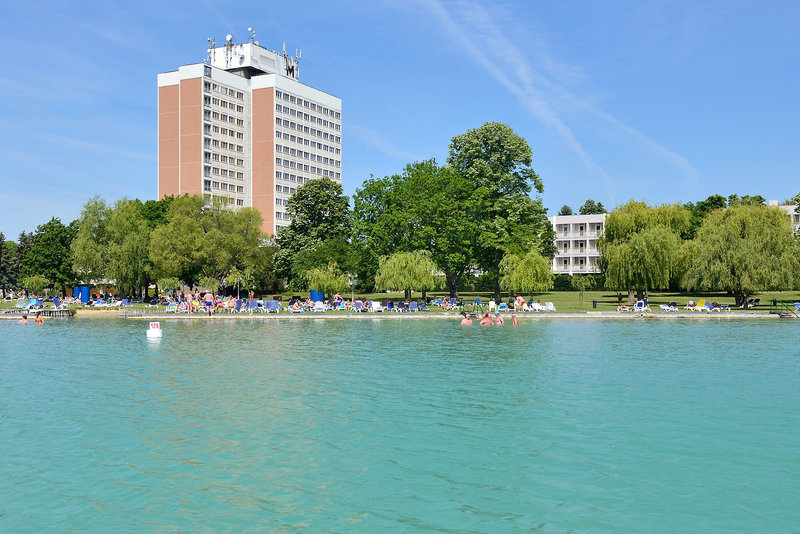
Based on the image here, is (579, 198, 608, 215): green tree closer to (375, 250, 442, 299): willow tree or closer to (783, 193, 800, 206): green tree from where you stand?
(783, 193, 800, 206): green tree

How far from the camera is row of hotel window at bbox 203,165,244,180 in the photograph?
5285 inches

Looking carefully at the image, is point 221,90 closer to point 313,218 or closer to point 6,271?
point 6,271

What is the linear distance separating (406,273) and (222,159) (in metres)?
88.8

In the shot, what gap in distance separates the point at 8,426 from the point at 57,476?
4.68 m

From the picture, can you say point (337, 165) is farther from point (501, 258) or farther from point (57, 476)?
point (57, 476)

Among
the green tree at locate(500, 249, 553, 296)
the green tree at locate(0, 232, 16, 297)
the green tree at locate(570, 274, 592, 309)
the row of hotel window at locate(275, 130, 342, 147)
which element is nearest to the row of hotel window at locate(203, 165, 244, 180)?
the row of hotel window at locate(275, 130, 342, 147)

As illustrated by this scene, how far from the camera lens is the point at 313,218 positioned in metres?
88.3

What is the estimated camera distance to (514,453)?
42.6 ft

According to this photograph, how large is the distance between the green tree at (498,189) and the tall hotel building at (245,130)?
70.4 metres

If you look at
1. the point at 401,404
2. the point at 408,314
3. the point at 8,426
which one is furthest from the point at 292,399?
the point at 408,314

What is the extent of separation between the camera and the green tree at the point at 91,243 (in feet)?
248

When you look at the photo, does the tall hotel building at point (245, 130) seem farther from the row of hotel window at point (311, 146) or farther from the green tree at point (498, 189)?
the green tree at point (498, 189)

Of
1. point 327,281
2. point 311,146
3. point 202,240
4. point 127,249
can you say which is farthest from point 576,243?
point 127,249

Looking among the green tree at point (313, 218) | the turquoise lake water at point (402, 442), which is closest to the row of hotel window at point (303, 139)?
the green tree at point (313, 218)
